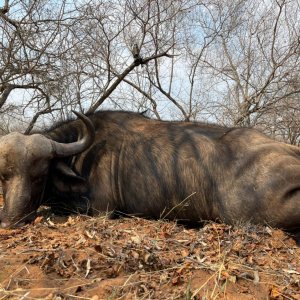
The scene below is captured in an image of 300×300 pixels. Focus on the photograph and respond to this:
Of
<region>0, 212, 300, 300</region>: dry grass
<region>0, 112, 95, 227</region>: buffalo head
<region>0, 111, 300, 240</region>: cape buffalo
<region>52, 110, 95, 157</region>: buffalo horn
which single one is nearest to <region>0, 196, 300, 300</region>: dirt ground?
<region>0, 212, 300, 300</region>: dry grass

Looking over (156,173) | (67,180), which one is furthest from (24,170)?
(156,173)

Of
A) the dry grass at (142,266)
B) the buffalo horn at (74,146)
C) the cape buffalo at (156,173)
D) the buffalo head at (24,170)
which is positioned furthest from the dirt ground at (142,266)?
the buffalo horn at (74,146)

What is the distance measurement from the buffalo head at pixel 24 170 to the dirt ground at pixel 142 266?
32.5 inches

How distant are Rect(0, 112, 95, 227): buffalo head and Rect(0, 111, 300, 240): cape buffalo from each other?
0.01 m

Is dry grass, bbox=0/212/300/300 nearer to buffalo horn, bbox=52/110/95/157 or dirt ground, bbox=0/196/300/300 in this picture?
dirt ground, bbox=0/196/300/300

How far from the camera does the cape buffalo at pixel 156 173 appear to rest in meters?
5.34

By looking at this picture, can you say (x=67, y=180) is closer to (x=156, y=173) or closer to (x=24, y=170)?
(x=24, y=170)

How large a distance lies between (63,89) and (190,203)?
568cm

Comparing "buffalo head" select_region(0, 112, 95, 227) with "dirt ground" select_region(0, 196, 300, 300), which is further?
"buffalo head" select_region(0, 112, 95, 227)

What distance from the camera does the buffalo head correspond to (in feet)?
17.2

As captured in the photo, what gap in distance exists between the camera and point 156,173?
592 centimetres

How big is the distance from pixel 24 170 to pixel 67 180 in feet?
2.46

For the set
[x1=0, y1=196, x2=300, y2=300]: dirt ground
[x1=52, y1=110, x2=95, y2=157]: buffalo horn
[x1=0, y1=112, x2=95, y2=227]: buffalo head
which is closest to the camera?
[x1=0, y1=196, x2=300, y2=300]: dirt ground

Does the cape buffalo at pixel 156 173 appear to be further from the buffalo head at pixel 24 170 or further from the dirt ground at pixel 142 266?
the dirt ground at pixel 142 266
